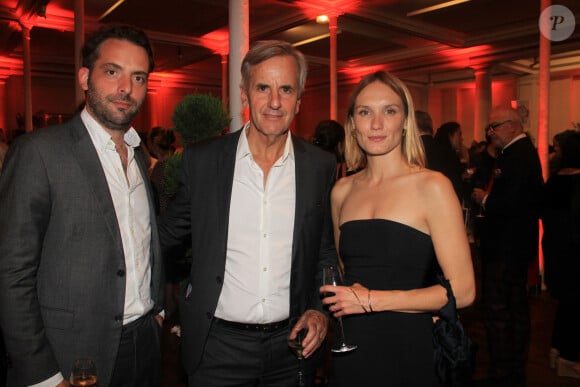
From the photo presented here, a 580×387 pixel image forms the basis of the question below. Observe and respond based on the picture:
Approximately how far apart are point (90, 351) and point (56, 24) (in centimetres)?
1107

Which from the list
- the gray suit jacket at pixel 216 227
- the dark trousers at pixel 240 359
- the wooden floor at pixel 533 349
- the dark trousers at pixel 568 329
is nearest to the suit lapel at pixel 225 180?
the gray suit jacket at pixel 216 227

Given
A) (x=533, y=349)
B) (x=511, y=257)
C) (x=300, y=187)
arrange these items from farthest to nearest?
1. (x=533, y=349)
2. (x=511, y=257)
3. (x=300, y=187)

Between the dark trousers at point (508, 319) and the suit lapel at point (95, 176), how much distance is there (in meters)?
3.33

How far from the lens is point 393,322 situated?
196 cm

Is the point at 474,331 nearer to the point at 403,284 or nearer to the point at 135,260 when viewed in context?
the point at 403,284

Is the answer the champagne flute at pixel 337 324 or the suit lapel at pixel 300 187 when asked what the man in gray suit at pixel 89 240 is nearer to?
the suit lapel at pixel 300 187

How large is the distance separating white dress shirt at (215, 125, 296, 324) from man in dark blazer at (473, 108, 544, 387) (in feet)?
8.64

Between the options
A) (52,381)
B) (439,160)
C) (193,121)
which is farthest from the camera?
(439,160)

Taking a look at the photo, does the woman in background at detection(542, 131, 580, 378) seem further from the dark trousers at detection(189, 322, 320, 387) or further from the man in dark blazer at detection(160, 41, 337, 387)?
the dark trousers at detection(189, 322, 320, 387)

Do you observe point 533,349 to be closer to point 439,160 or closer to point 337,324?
point 439,160

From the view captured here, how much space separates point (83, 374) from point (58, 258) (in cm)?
47

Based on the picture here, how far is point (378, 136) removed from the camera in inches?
79.9

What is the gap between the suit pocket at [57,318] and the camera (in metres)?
1.77

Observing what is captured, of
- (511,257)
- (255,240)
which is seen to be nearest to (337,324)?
(255,240)
